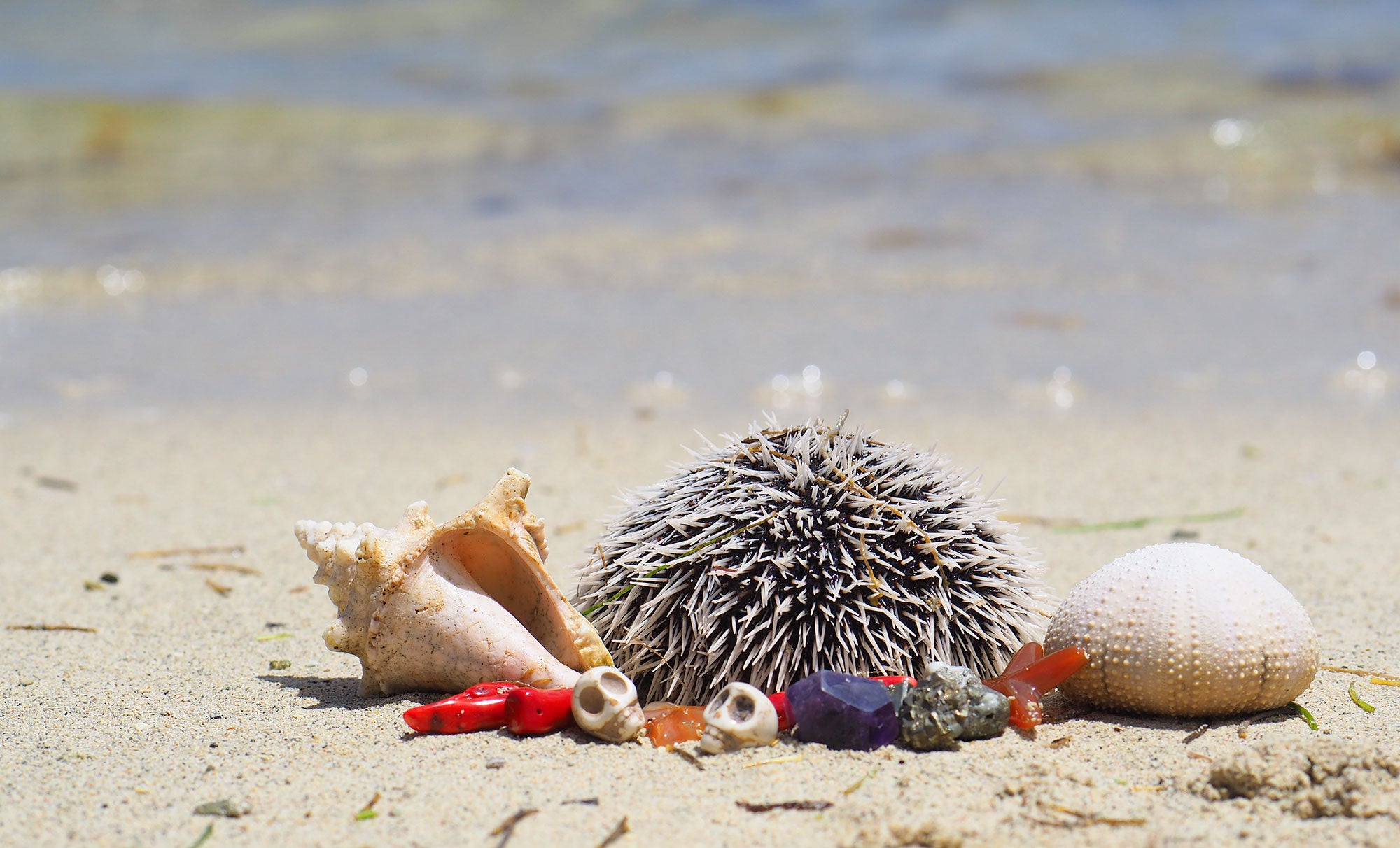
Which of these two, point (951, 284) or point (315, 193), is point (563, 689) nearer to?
point (951, 284)

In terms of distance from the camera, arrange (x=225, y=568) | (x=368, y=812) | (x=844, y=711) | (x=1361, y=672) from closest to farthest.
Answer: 1. (x=368, y=812)
2. (x=844, y=711)
3. (x=1361, y=672)
4. (x=225, y=568)

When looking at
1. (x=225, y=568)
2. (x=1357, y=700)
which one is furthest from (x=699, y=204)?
(x=1357, y=700)

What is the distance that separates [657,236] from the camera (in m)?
13.0

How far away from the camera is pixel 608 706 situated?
3059mm

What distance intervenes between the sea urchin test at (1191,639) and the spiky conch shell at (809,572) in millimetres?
207

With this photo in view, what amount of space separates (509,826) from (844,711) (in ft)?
2.75

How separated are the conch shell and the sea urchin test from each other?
1.30m

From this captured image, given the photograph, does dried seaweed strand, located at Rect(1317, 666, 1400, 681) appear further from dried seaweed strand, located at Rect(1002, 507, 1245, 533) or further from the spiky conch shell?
dried seaweed strand, located at Rect(1002, 507, 1245, 533)

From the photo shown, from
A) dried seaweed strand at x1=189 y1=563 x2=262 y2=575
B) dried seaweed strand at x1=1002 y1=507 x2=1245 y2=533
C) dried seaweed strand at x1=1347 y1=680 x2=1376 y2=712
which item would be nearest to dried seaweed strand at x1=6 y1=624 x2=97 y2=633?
dried seaweed strand at x1=189 y1=563 x2=262 y2=575

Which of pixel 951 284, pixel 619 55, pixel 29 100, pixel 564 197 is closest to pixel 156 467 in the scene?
pixel 951 284

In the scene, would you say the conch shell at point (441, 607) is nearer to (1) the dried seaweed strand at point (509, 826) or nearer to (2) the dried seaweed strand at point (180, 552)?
(1) the dried seaweed strand at point (509, 826)

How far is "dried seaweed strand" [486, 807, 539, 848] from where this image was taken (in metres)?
2.59

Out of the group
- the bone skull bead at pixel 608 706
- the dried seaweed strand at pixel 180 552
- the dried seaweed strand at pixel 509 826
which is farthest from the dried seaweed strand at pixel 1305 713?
the dried seaweed strand at pixel 180 552

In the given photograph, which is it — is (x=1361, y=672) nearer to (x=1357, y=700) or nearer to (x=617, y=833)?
(x=1357, y=700)
